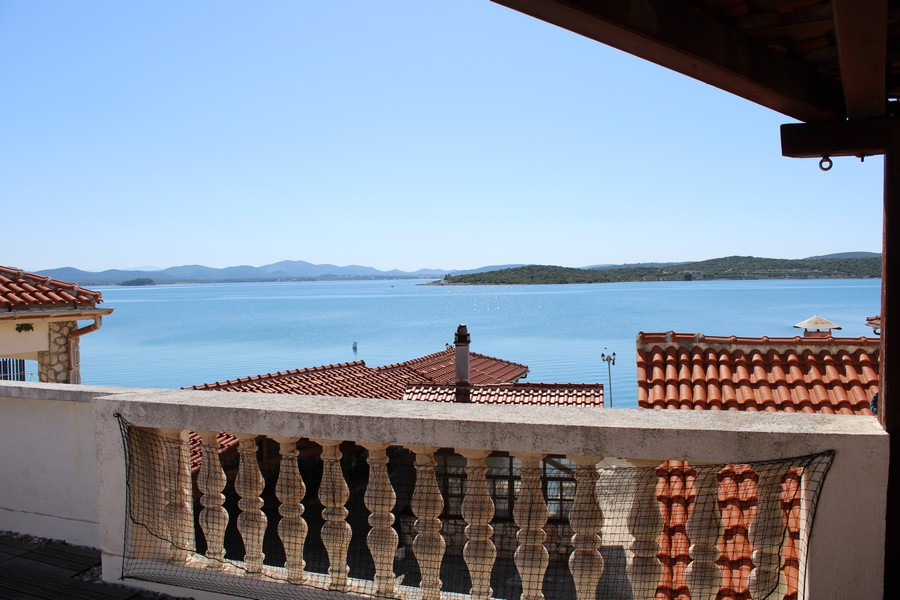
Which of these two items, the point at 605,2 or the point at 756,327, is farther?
the point at 756,327

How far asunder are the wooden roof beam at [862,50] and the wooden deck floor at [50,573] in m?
3.59

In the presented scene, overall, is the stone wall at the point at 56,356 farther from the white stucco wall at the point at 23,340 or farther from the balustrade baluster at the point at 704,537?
the balustrade baluster at the point at 704,537

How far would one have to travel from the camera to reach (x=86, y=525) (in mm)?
3662

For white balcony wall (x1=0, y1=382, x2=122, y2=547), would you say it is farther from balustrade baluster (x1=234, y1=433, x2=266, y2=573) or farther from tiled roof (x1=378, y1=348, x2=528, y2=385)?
tiled roof (x1=378, y1=348, x2=528, y2=385)

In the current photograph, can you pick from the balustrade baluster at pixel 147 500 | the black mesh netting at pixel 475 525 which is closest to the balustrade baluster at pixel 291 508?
the black mesh netting at pixel 475 525

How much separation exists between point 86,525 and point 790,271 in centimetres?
15342

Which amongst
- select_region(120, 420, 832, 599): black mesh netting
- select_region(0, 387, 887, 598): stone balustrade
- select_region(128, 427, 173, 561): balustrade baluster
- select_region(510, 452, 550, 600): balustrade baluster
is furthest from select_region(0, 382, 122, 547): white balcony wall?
select_region(510, 452, 550, 600): balustrade baluster

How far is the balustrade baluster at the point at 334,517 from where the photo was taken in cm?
285

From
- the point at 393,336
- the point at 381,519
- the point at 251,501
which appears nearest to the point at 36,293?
the point at 251,501

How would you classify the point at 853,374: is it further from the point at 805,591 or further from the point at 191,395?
the point at 191,395

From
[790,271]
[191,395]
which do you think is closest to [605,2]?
[191,395]

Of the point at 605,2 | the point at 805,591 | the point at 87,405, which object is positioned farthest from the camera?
the point at 87,405

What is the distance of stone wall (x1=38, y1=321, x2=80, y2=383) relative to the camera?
46.0 feet

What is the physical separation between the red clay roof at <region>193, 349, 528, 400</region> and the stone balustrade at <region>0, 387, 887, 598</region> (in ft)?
30.1
